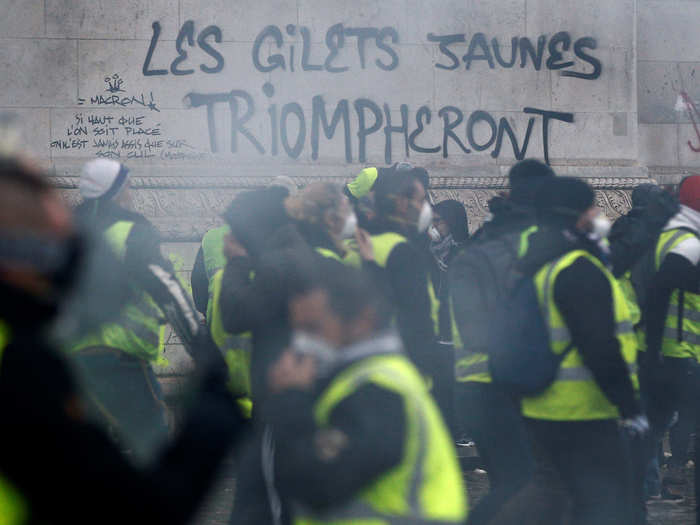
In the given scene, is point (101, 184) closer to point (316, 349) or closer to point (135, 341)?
point (135, 341)

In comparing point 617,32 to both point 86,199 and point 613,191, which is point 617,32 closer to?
point 613,191

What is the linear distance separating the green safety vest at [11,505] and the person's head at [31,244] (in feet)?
0.43

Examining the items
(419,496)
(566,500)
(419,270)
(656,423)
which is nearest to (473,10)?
(656,423)

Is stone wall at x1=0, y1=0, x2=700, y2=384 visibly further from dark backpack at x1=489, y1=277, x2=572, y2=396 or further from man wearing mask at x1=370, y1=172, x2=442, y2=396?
dark backpack at x1=489, y1=277, x2=572, y2=396

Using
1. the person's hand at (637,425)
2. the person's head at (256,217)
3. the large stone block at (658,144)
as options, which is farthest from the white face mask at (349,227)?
the large stone block at (658,144)

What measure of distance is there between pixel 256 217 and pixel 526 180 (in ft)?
4.42

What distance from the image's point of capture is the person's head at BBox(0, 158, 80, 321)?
2.05 metres

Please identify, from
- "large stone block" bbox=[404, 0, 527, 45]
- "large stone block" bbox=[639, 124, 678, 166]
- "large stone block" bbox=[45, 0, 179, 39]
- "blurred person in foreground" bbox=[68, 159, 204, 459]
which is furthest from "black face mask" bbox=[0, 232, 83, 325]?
"large stone block" bbox=[639, 124, 678, 166]

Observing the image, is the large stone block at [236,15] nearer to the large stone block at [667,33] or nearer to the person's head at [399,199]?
the large stone block at [667,33]

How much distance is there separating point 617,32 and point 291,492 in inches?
379

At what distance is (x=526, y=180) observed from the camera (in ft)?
19.0

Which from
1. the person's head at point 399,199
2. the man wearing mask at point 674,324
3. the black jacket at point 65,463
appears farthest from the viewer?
the man wearing mask at point 674,324

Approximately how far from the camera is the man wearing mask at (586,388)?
4598 millimetres

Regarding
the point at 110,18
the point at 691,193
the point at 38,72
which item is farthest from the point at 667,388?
the point at 38,72
